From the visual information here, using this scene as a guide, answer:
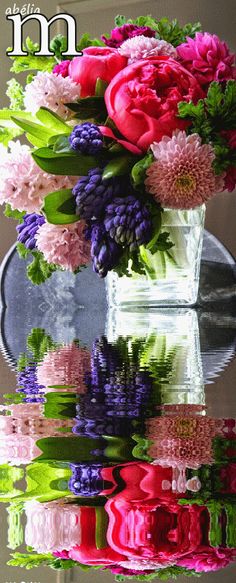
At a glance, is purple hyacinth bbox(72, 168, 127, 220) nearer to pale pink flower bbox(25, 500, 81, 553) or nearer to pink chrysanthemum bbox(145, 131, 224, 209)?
pink chrysanthemum bbox(145, 131, 224, 209)

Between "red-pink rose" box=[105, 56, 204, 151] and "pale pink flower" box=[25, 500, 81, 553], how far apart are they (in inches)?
23.3

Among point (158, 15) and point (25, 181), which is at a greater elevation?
point (158, 15)

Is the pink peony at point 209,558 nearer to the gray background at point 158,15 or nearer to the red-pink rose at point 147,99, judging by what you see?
the red-pink rose at point 147,99

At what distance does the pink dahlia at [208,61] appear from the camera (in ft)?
2.43

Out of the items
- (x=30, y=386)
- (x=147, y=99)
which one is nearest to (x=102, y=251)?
(x=147, y=99)

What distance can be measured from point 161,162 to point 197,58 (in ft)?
0.41

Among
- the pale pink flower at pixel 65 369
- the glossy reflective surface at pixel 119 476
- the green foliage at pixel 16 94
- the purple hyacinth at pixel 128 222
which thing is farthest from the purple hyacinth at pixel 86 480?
the green foliage at pixel 16 94

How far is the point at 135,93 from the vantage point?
0.71 metres

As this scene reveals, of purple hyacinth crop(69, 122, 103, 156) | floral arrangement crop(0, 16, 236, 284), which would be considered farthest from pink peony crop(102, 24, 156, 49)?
purple hyacinth crop(69, 122, 103, 156)

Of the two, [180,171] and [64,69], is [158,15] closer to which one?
[64,69]

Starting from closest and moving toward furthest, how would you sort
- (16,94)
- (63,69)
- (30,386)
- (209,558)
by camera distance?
(209,558), (30,386), (63,69), (16,94)

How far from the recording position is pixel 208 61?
0.75 metres

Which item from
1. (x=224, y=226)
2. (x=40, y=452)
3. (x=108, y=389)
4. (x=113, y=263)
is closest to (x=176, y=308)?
(x=113, y=263)

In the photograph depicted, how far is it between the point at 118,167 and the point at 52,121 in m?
0.10
